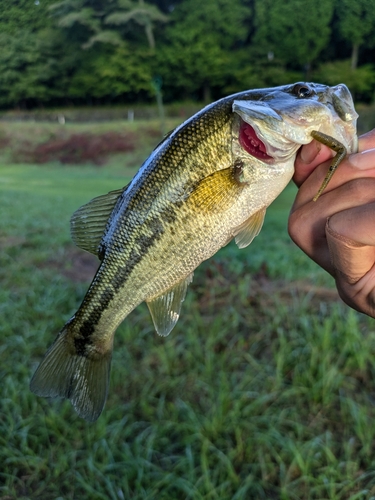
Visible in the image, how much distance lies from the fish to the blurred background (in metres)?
0.90

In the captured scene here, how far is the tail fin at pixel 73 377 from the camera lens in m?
0.94

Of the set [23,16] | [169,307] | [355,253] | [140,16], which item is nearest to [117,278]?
[169,307]

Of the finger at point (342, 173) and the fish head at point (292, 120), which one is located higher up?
the fish head at point (292, 120)

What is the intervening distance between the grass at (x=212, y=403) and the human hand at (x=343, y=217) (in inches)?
38.5

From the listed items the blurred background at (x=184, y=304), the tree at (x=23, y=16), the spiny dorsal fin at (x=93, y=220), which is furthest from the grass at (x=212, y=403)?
the tree at (x=23, y=16)

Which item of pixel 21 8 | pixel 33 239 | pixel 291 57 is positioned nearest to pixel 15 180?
pixel 33 239

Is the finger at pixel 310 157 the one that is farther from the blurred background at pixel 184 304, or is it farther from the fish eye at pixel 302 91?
the blurred background at pixel 184 304

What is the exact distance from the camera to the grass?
1.62m

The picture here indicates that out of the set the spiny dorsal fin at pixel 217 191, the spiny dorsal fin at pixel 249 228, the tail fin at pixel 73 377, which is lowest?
the tail fin at pixel 73 377

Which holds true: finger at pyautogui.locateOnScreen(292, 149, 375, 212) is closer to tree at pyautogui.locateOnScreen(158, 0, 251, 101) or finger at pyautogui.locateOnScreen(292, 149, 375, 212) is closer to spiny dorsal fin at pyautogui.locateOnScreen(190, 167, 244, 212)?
spiny dorsal fin at pyautogui.locateOnScreen(190, 167, 244, 212)

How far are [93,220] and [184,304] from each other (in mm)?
1843

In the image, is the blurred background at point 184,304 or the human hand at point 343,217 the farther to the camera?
the blurred background at point 184,304

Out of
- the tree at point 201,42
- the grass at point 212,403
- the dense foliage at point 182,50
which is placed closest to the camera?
the grass at point 212,403

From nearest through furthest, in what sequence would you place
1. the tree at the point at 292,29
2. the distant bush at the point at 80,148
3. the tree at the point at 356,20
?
the tree at the point at 356,20
the tree at the point at 292,29
the distant bush at the point at 80,148
